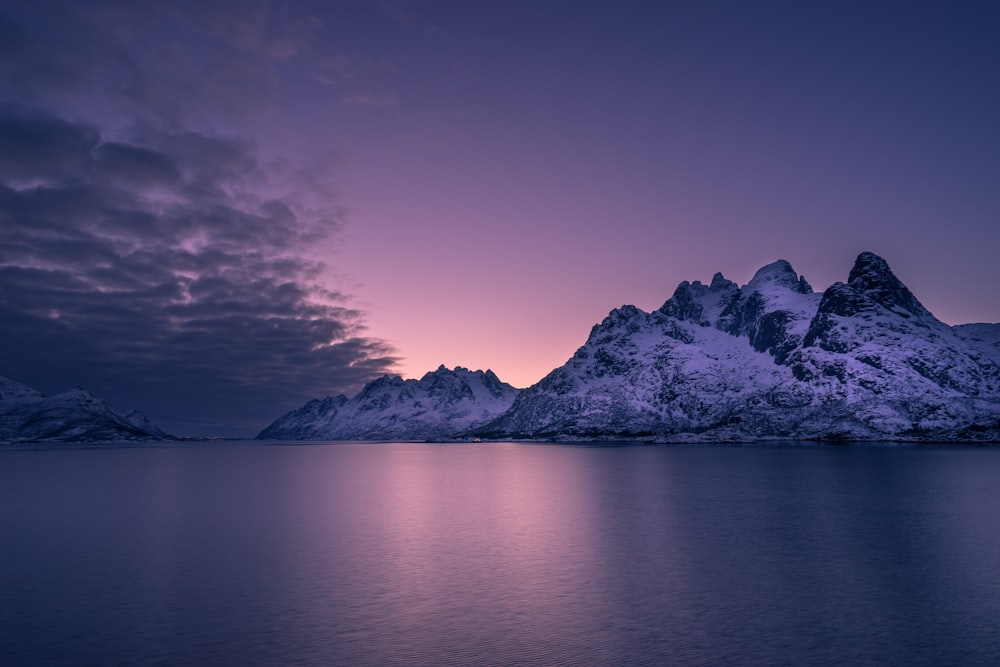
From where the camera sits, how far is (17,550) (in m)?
→ 56.2

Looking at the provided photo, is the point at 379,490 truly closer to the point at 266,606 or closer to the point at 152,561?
the point at 152,561

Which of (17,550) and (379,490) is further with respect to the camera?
(379,490)

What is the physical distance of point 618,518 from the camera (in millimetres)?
76500

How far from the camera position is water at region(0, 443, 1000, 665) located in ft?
98.4

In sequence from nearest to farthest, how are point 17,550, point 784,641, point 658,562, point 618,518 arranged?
point 784,641
point 658,562
point 17,550
point 618,518

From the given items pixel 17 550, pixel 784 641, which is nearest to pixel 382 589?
pixel 784 641

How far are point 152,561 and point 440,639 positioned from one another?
102 feet

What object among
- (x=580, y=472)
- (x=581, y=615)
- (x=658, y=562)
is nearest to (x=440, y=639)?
(x=581, y=615)

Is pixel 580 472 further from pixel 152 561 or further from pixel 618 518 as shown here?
pixel 152 561

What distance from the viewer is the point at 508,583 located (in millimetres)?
43906

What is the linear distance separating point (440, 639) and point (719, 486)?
9658 cm

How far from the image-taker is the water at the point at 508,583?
2998 cm

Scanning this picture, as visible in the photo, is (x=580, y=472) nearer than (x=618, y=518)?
No

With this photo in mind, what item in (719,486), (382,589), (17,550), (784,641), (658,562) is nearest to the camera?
(784,641)
